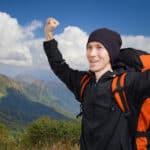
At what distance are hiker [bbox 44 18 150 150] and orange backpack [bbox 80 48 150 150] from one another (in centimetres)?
5

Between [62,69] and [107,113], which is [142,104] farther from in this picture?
[62,69]

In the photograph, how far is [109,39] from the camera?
12.6 feet

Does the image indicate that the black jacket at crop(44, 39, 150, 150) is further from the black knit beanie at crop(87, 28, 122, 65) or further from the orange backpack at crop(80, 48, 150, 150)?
the black knit beanie at crop(87, 28, 122, 65)

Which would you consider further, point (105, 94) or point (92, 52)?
point (92, 52)

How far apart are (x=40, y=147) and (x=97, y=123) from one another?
7.80 m

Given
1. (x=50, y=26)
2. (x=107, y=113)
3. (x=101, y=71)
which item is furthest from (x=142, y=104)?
(x=50, y=26)

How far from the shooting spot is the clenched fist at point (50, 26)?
182 inches

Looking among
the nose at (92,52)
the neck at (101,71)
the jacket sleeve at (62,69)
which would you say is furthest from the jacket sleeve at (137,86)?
the jacket sleeve at (62,69)

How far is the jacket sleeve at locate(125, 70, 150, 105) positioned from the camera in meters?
3.41

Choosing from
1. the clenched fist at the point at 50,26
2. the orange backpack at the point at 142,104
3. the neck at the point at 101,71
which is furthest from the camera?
the clenched fist at the point at 50,26

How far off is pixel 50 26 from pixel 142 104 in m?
1.77

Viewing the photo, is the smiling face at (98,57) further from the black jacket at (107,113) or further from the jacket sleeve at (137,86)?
the jacket sleeve at (137,86)

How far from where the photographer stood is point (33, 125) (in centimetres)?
4412

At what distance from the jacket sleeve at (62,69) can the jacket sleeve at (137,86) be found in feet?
2.93
